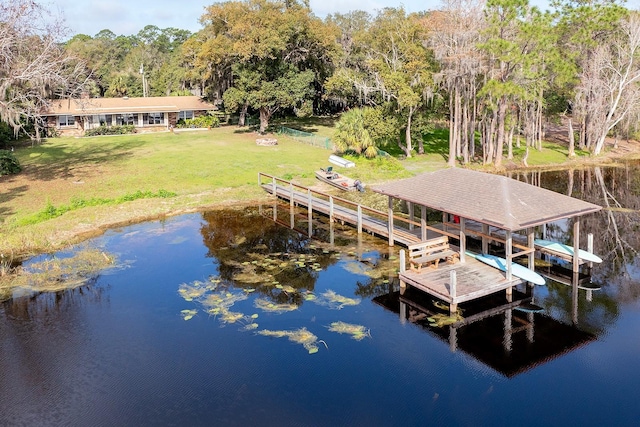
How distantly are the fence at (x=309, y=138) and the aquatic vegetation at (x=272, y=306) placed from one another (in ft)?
103

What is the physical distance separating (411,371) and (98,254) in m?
15.6

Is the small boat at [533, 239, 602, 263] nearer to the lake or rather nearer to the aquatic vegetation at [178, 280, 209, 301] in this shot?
the lake

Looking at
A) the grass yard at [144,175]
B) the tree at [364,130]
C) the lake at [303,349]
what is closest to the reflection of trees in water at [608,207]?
the lake at [303,349]

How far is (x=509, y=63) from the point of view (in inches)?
1567

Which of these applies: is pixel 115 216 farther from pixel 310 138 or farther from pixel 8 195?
pixel 310 138

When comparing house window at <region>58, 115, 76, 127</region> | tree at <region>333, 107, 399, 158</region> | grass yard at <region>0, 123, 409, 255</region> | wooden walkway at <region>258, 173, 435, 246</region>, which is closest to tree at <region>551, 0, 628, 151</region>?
tree at <region>333, 107, 399, 158</region>

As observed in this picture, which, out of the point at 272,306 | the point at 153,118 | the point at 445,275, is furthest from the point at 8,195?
the point at 153,118

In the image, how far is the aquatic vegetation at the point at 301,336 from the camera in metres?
15.6

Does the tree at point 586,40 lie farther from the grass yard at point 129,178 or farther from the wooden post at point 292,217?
the wooden post at point 292,217

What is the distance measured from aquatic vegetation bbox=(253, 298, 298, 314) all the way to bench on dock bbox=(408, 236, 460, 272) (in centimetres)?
469

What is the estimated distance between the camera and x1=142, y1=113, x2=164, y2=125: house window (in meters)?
61.2

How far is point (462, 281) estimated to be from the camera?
18.5 metres

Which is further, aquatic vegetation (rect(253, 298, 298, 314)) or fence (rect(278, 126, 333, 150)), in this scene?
fence (rect(278, 126, 333, 150))

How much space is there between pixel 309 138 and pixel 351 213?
24.4 metres
